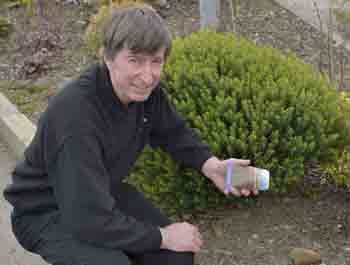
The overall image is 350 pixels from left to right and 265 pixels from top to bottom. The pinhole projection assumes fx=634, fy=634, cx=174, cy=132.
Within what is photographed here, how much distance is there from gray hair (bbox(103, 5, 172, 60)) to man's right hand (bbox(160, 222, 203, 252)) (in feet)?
2.49

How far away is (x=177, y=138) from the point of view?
120 inches

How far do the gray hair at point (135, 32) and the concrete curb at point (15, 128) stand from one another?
2.45 m

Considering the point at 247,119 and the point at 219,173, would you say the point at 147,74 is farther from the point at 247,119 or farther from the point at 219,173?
the point at 247,119

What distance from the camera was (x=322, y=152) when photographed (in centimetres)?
351

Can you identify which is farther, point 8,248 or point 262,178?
point 8,248

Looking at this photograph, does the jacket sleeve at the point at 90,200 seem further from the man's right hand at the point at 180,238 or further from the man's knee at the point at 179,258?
the man's knee at the point at 179,258

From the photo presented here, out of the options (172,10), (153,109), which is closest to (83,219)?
(153,109)

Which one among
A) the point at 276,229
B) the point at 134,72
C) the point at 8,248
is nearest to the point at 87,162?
the point at 134,72

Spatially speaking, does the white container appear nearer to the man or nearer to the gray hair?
the man

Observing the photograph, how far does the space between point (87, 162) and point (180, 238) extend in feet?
1.80

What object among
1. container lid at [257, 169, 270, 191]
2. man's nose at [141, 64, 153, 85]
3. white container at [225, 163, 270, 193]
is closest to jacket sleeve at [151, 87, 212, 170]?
white container at [225, 163, 270, 193]

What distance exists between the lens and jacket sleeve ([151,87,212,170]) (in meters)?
2.98

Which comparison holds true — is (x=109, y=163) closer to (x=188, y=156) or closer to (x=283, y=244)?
(x=188, y=156)

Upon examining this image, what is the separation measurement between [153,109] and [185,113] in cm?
62
